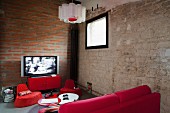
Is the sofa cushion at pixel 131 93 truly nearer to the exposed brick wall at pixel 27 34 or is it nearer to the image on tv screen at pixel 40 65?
the image on tv screen at pixel 40 65

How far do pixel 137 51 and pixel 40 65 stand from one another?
3.00 meters

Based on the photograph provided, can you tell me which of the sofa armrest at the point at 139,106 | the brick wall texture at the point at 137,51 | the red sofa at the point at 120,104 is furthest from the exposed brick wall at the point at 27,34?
the sofa armrest at the point at 139,106

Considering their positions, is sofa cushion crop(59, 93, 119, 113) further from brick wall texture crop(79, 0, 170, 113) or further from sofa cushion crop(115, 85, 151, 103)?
brick wall texture crop(79, 0, 170, 113)

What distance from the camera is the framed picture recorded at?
379 cm

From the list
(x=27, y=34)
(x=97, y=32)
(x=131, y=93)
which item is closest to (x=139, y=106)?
(x=131, y=93)

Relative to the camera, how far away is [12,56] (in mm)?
3975

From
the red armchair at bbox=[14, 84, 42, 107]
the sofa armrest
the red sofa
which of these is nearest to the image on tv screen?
the red armchair at bbox=[14, 84, 42, 107]

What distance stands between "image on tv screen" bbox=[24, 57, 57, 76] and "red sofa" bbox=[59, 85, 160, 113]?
3.02 metres

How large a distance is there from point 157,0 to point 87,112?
8.10 feet

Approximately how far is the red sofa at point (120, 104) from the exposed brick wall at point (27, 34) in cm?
349

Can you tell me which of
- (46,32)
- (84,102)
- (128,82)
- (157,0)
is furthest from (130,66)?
(46,32)

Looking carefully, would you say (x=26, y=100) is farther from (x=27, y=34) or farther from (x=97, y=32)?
(x=97, y=32)

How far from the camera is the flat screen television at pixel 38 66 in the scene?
380 centimetres

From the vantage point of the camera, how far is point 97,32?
4.16 m
